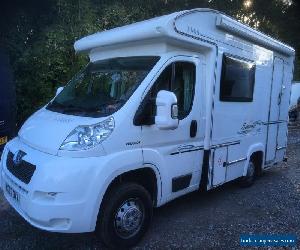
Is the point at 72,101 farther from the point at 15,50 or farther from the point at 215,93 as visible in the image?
the point at 15,50

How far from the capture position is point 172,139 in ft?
15.2

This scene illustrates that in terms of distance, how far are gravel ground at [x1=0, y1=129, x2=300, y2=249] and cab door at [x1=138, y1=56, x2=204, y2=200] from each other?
0.49 metres

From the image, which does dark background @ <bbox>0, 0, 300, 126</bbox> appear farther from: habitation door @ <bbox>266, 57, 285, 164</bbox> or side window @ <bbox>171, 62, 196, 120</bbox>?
side window @ <bbox>171, 62, 196, 120</bbox>

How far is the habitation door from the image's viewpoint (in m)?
7.10

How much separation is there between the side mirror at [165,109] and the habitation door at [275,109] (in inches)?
142

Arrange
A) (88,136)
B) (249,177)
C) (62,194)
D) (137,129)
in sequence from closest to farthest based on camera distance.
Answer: (62,194)
(88,136)
(137,129)
(249,177)

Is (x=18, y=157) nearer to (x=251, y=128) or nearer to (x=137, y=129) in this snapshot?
(x=137, y=129)

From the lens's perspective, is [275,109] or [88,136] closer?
[88,136]

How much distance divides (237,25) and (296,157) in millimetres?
5458

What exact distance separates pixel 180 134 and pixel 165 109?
2.57 feet

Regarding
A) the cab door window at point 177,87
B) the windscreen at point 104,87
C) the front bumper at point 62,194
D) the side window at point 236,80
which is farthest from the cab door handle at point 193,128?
the front bumper at point 62,194

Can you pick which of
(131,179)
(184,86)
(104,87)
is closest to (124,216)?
(131,179)

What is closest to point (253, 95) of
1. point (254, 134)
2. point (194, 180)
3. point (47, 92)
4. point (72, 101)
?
point (254, 134)

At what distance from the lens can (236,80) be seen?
18.9 feet
